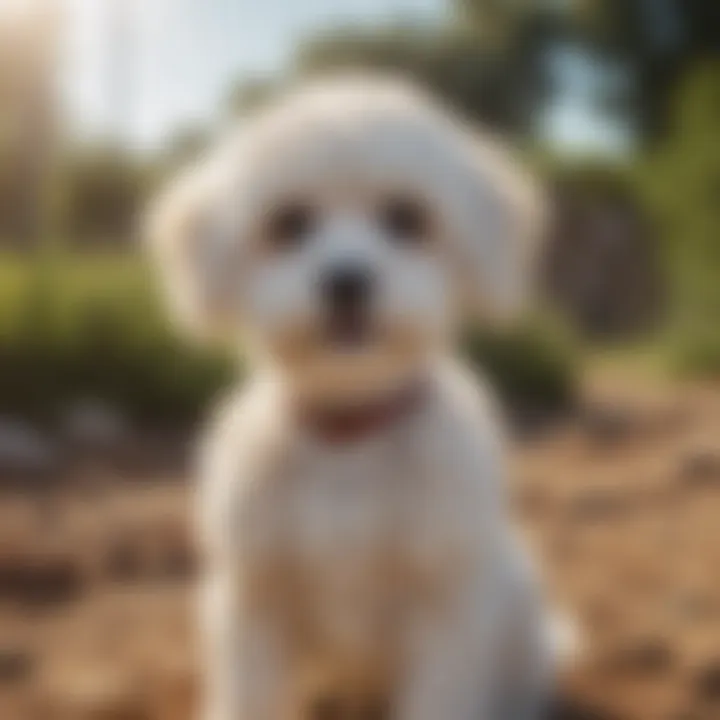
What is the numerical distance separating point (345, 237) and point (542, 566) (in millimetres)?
1269

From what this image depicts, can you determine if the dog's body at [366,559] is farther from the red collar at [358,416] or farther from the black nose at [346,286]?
the black nose at [346,286]

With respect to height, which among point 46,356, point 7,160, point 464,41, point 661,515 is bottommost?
point 661,515

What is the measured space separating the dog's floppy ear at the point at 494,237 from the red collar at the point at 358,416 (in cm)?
13

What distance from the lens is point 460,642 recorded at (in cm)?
146

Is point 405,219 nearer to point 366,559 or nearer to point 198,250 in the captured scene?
point 198,250

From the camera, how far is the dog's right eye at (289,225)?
1.39 metres

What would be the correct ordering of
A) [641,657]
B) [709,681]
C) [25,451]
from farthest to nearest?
[25,451] < [641,657] < [709,681]

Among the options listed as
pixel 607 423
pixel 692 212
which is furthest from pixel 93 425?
pixel 692 212

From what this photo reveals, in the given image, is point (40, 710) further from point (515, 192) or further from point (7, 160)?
point (7, 160)

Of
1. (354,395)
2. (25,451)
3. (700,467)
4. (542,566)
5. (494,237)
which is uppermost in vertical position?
(25,451)

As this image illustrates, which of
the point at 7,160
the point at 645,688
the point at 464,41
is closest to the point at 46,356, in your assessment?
the point at 7,160

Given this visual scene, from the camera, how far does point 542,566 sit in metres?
2.47

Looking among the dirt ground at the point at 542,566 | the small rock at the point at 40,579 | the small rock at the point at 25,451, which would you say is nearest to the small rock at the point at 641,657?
the dirt ground at the point at 542,566

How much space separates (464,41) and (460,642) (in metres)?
3.88
